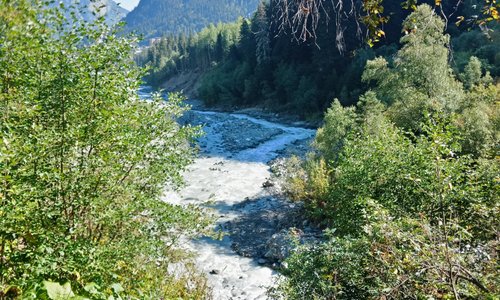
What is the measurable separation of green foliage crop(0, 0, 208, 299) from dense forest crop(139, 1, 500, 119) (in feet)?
78.5

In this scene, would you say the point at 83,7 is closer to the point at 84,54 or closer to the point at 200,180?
the point at 84,54

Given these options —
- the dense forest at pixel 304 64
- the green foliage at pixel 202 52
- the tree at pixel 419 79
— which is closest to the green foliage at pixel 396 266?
the tree at pixel 419 79

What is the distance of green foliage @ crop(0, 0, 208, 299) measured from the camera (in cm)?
409

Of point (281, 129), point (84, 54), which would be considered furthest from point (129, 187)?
point (281, 129)

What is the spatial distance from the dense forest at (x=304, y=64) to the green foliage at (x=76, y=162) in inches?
942

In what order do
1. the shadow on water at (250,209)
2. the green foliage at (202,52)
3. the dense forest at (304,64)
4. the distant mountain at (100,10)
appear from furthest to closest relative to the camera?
the green foliage at (202,52), the dense forest at (304,64), the shadow on water at (250,209), the distant mountain at (100,10)

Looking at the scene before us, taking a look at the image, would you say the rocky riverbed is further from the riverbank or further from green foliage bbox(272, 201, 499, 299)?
green foliage bbox(272, 201, 499, 299)

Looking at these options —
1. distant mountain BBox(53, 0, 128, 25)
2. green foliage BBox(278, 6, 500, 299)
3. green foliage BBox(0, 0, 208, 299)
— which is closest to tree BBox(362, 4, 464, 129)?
green foliage BBox(278, 6, 500, 299)

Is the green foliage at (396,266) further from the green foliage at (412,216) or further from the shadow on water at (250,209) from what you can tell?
the shadow on water at (250,209)

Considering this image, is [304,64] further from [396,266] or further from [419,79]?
[396,266]

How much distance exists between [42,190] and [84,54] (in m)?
2.14

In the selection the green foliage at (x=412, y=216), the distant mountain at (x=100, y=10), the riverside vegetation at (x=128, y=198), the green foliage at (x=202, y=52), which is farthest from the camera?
the green foliage at (x=202, y=52)

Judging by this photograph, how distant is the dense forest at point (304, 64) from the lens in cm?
3822

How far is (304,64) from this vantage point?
59188 millimetres
